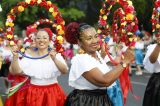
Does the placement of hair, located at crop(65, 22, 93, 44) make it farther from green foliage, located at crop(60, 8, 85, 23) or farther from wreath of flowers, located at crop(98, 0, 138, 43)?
green foliage, located at crop(60, 8, 85, 23)

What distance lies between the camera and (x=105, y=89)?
4484 millimetres

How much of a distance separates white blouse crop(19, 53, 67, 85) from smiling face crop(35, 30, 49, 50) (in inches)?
8.8

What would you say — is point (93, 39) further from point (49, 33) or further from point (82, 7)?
point (82, 7)

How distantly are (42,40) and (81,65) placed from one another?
174cm

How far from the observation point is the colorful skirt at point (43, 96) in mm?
5930

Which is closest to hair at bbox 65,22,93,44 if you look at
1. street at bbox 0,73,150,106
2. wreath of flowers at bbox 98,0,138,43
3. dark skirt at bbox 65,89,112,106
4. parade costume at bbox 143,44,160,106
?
wreath of flowers at bbox 98,0,138,43

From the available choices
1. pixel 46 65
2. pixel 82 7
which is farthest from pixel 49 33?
pixel 82 7

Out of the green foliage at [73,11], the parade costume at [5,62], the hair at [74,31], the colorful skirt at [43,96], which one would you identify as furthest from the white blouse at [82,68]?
the green foliage at [73,11]

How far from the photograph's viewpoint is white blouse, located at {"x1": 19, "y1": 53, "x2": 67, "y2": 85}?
588 cm

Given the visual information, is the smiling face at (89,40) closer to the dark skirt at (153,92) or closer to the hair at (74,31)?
the hair at (74,31)

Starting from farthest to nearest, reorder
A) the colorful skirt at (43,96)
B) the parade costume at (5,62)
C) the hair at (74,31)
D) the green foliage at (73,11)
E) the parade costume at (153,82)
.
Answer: the green foliage at (73,11) → the parade costume at (5,62) → the colorful skirt at (43,96) → the parade costume at (153,82) → the hair at (74,31)

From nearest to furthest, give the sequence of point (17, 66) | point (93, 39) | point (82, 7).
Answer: point (93, 39) < point (17, 66) < point (82, 7)

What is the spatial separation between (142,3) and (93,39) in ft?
65.3

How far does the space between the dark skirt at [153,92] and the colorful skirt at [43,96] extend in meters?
1.18
